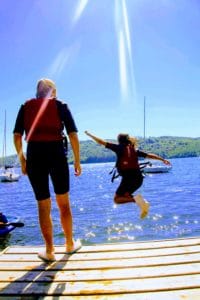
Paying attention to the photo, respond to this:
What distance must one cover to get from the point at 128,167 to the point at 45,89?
1.92 m

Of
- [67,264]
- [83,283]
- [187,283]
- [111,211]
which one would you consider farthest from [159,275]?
[111,211]

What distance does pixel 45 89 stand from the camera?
612cm

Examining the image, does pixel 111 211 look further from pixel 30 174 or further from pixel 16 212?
pixel 30 174

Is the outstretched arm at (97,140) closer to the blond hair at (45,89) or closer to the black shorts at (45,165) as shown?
the black shorts at (45,165)

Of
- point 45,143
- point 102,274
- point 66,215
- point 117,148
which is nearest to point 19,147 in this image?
point 45,143

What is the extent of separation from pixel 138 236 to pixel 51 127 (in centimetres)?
1625

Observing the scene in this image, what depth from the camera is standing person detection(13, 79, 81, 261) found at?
5965 millimetres

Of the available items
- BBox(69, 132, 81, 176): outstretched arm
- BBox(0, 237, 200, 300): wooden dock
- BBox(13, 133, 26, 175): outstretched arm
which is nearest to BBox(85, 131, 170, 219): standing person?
BBox(69, 132, 81, 176): outstretched arm

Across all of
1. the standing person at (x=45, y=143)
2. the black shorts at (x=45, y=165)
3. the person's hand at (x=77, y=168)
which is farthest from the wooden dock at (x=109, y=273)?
the person's hand at (x=77, y=168)

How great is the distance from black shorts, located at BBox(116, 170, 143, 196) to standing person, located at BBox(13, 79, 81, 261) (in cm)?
100

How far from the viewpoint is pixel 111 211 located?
32750mm

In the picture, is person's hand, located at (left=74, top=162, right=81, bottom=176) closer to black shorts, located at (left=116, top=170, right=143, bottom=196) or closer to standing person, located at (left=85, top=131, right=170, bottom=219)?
standing person, located at (left=85, top=131, right=170, bottom=219)

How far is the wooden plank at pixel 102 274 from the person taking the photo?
528 centimetres

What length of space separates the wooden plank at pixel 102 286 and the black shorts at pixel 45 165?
147 centimetres
